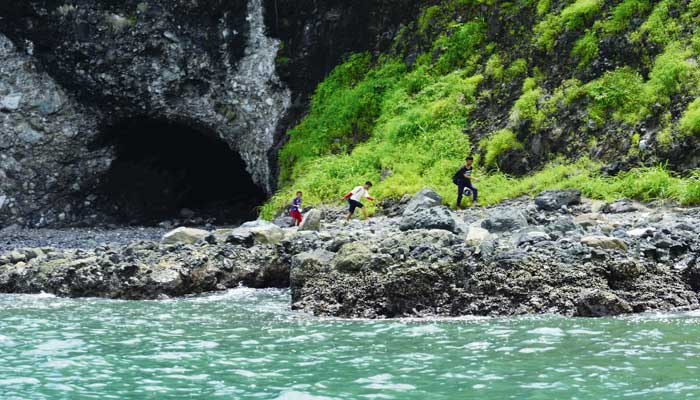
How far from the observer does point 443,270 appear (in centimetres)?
1016

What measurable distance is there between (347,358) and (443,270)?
292 centimetres

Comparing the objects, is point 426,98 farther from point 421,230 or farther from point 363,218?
point 421,230

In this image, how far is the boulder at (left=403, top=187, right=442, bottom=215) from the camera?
59.6ft

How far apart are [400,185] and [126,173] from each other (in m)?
13.7

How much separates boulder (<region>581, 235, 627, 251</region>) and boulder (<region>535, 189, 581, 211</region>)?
20.7 ft

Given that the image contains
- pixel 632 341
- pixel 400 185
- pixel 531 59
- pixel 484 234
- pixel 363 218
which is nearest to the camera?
pixel 632 341

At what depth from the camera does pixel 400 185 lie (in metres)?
21.4

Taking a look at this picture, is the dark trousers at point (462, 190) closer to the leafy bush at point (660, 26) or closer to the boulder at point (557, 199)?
the boulder at point (557, 199)

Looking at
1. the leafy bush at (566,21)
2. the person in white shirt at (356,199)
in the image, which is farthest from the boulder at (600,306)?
the leafy bush at (566,21)

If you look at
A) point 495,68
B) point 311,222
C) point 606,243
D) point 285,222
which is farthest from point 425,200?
point 606,243

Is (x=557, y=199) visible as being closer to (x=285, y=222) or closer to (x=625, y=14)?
(x=625, y=14)

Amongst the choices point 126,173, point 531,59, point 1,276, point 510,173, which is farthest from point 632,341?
point 126,173

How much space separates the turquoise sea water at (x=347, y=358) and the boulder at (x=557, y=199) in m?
7.93

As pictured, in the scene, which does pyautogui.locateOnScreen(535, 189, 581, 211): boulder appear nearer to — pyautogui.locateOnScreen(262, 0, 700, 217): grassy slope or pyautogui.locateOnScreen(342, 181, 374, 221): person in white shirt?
pyautogui.locateOnScreen(262, 0, 700, 217): grassy slope
